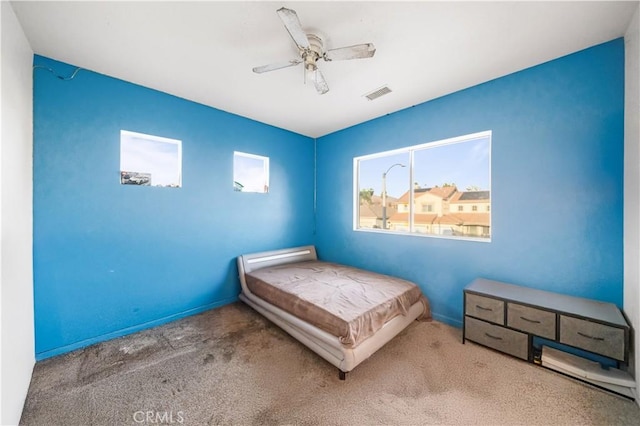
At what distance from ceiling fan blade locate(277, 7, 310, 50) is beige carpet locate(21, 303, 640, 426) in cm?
254

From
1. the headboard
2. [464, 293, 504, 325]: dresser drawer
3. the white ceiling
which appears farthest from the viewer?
the headboard

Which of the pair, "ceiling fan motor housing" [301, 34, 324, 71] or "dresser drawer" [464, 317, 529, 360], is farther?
"dresser drawer" [464, 317, 529, 360]

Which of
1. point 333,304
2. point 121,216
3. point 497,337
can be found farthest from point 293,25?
point 497,337

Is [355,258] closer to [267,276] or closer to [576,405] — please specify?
[267,276]

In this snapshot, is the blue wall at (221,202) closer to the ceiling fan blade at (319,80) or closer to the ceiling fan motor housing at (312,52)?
the ceiling fan blade at (319,80)

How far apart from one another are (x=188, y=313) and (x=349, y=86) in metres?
3.43

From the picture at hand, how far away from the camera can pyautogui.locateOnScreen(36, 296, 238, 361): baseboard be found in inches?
82.4

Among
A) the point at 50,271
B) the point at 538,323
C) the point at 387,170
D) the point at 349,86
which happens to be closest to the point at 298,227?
the point at 387,170

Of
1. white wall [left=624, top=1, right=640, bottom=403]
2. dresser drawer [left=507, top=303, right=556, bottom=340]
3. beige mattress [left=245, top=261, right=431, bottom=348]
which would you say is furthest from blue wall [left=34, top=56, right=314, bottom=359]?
white wall [left=624, top=1, right=640, bottom=403]

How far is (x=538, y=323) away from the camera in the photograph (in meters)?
1.88

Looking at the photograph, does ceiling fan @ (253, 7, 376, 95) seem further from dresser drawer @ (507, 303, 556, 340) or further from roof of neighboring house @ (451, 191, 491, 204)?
dresser drawer @ (507, 303, 556, 340)

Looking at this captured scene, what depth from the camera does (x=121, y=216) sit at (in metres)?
2.46
